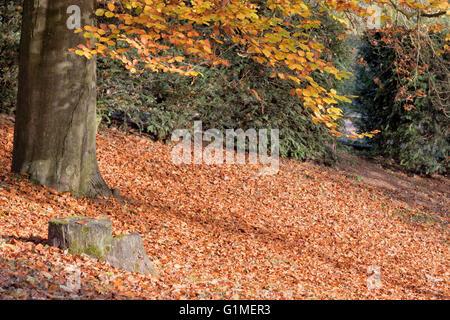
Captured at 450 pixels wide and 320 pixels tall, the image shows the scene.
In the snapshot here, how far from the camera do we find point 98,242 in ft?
15.3

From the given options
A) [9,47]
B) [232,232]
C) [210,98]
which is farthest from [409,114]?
[9,47]

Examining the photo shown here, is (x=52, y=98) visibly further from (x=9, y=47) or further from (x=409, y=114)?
(x=409, y=114)

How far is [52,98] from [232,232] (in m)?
2.99

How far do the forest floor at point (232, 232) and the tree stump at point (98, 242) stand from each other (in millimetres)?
109

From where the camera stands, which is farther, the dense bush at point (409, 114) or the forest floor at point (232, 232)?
the dense bush at point (409, 114)

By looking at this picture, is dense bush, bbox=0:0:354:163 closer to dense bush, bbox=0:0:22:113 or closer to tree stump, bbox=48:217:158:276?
dense bush, bbox=0:0:22:113

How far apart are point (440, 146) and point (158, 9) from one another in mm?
10650

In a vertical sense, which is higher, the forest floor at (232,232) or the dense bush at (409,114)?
the dense bush at (409,114)

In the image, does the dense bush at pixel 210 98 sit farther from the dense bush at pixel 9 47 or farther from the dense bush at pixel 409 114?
the dense bush at pixel 409 114

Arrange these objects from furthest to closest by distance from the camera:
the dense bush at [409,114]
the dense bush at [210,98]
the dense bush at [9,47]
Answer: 1. the dense bush at [409,114]
2. the dense bush at [210,98]
3. the dense bush at [9,47]

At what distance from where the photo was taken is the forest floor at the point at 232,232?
4.50m

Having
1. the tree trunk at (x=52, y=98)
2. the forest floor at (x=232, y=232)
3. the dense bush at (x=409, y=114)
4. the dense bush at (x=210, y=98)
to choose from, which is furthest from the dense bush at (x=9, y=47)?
the dense bush at (x=409, y=114)
